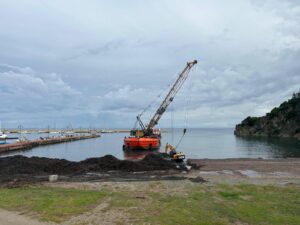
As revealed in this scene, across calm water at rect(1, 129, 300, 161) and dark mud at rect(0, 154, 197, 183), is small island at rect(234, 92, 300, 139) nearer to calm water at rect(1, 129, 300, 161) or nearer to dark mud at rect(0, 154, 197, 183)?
calm water at rect(1, 129, 300, 161)

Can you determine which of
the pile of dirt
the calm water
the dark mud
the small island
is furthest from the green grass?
the small island

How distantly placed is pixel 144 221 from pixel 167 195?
5.55 m

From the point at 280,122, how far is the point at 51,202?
167m

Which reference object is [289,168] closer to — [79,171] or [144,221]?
[79,171]

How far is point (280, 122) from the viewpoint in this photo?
559 feet

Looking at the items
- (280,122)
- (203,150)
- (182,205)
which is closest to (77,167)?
(182,205)

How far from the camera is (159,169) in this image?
36844 millimetres

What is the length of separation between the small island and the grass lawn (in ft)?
446

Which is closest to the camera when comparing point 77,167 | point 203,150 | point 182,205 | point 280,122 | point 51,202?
point 182,205

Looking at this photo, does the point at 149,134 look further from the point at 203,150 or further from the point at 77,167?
the point at 77,167

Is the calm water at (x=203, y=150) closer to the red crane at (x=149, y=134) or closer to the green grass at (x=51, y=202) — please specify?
the red crane at (x=149, y=134)

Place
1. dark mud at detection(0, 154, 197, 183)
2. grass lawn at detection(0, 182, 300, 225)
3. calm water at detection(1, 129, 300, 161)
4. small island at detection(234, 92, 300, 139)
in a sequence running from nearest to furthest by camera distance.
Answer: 1. grass lawn at detection(0, 182, 300, 225)
2. dark mud at detection(0, 154, 197, 183)
3. calm water at detection(1, 129, 300, 161)
4. small island at detection(234, 92, 300, 139)

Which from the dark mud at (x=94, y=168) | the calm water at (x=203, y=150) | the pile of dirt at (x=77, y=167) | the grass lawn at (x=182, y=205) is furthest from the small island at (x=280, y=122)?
the grass lawn at (x=182, y=205)

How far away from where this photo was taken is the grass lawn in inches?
534
